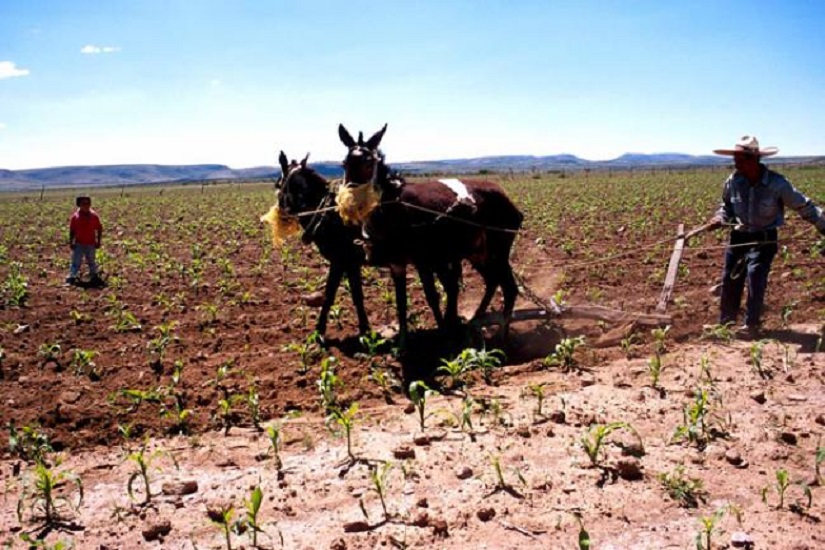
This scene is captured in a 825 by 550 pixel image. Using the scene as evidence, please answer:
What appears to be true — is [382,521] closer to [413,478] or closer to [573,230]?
[413,478]

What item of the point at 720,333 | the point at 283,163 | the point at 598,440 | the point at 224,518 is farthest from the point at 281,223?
the point at 720,333

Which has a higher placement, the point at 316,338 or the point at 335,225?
the point at 335,225

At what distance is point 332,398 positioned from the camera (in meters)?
5.61

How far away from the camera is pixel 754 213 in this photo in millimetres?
6566

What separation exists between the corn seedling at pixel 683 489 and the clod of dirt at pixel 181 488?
121 inches

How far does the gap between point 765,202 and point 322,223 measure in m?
4.91

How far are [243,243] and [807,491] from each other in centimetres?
1668

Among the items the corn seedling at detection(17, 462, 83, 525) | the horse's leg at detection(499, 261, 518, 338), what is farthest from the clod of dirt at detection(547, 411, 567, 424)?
the corn seedling at detection(17, 462, 83, 525)

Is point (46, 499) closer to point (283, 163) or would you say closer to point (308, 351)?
point (308, 351)

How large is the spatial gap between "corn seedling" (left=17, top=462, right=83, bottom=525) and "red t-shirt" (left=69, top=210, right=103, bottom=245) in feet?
31.7

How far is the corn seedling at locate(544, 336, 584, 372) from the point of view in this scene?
629 cm

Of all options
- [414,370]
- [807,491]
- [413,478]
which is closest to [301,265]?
[414,370]

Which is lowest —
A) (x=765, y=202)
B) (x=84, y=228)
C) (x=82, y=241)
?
(x=82, y=241)

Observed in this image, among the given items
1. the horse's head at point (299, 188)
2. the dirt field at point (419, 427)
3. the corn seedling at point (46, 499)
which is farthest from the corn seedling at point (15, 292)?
the corn seedling at point (46, 499)
